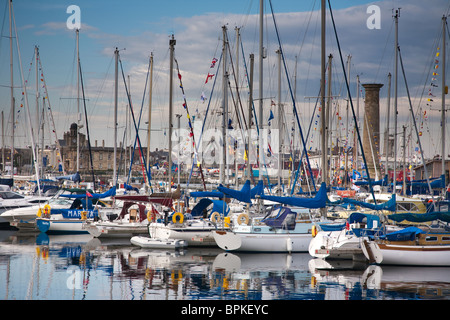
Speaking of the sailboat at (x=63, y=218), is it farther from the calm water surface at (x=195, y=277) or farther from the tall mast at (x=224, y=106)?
the tall mast at (x=224, y=106)

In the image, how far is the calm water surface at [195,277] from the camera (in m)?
19.9

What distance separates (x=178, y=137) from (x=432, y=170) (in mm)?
30668

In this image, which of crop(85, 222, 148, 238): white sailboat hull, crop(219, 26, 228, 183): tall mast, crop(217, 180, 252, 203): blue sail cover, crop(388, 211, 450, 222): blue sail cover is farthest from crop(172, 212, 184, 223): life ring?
crop(388, 211, 450, 222): blue sail cover

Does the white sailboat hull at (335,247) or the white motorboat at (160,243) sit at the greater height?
the white sailboat hull at (335,247)

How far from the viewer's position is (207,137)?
49.3 meters

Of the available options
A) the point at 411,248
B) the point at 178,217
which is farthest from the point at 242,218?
the point at 411,248

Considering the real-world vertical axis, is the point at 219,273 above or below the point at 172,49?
below

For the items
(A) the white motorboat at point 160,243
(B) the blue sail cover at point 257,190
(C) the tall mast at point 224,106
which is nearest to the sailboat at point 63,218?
(A) the white motorboat at point 160,243

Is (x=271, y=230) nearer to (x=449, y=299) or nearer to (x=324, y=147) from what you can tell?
(x=324, y=147)

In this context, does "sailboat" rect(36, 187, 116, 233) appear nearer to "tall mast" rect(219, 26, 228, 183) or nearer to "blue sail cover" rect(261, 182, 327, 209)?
"tall mast" rect(219, 26, 228, 183)

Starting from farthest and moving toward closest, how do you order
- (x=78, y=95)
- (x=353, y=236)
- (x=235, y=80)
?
(x=78, y=95) → (x=235, y=80) → (x=353, y=236)

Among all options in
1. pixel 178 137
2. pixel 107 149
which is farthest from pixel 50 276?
pixel 107 149

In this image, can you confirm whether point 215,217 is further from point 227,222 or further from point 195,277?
point 195,277

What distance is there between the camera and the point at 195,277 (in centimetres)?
2309
